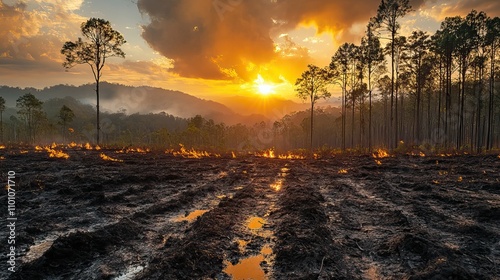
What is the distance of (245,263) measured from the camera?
437 centimetres

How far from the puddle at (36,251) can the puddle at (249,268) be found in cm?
305

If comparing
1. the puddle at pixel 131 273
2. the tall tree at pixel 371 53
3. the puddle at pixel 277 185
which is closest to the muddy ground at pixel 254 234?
the puddle at pixel 131 273

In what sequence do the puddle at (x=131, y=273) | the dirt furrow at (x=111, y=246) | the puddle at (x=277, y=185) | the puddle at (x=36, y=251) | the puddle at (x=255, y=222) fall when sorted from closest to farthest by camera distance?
the puddle at (x=131, y=273)
the dirt furrow at (x=111, y=246)
the puddle at (x=36, y=251)
the puddle at (x=255, y=222)
the puddle at (x=277, y=185)

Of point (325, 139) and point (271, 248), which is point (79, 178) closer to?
point (271, 248)

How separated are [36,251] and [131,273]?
6.60 ft

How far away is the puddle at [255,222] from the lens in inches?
246

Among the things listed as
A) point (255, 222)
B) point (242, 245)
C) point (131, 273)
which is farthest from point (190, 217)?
point (131, 273)

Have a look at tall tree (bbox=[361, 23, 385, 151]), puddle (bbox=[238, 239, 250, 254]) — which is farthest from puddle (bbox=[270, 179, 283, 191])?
tall tree (bbox=[361, 23, 385, 151])

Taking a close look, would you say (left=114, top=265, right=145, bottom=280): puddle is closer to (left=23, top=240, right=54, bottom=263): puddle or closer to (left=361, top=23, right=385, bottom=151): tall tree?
(left=23, top=240, right=54, bottom=263): puddle

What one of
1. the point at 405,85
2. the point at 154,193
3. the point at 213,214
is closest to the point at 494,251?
the point at 213,214

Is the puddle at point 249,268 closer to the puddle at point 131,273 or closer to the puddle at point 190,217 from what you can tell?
the puddle at point 131,273

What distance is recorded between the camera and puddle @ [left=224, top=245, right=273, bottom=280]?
391 cm

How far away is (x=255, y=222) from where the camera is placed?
6539 millimetres

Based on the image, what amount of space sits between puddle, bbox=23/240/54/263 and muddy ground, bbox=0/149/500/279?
0.02 m
